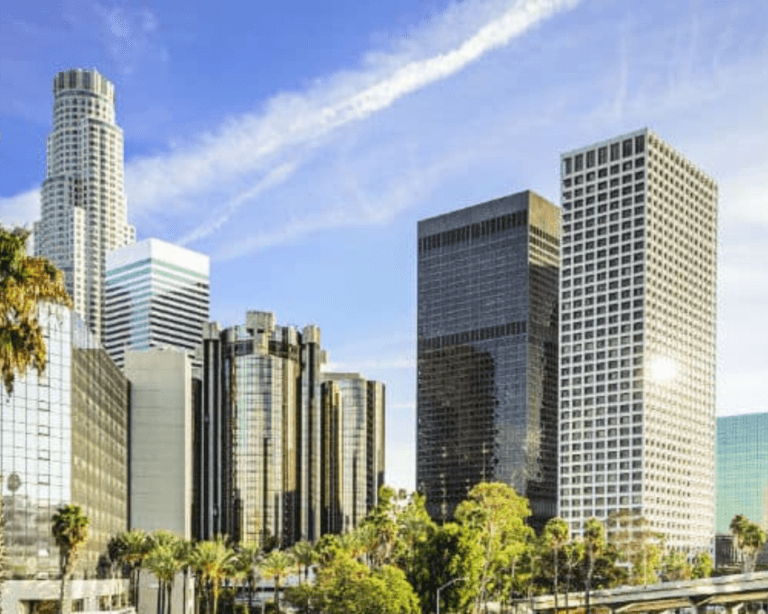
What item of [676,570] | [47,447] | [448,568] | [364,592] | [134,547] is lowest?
[676,570]

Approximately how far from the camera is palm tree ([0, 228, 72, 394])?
35094 mm

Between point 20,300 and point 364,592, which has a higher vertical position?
point 20,300

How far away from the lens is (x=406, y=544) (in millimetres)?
141125

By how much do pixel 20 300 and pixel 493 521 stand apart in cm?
10312

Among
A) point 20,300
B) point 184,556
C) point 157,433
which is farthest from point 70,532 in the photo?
point 157,433

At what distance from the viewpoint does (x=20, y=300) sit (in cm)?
3509

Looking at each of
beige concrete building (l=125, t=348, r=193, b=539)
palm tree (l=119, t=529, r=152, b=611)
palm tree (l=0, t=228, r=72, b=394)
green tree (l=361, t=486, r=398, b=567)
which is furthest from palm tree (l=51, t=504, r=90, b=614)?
beige concrete building (l=125, t=348, r=193, b=539)

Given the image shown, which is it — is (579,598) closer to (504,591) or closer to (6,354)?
(504,591)

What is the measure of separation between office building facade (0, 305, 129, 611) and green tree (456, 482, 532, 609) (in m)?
43.0

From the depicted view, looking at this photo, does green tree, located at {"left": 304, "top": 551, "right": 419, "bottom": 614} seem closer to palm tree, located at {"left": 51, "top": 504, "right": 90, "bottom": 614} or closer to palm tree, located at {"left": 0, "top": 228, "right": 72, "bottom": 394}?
palm tree, located at {"left": 51, "top": 504, "right": 90, "bottom": 614}

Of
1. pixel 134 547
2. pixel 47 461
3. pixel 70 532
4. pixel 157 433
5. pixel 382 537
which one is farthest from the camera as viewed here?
pixel 157 433

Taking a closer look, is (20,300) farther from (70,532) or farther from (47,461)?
(47,461)

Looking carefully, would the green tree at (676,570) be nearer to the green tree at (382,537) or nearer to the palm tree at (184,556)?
the green tree at (382,537)

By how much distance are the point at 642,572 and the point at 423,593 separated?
84422mm
